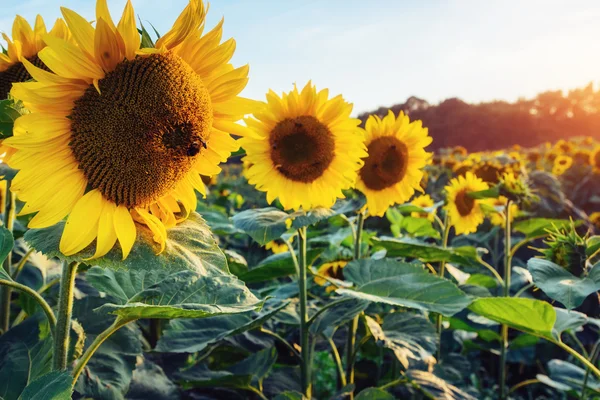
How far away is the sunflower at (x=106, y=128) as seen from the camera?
891 mm

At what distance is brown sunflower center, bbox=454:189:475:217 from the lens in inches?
131

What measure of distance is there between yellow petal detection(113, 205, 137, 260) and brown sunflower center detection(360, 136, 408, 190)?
1.56m

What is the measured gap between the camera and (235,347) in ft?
6.52

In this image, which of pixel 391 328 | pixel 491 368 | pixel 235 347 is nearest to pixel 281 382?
pixel 235 347

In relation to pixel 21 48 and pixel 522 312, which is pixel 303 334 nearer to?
pixel 522 312

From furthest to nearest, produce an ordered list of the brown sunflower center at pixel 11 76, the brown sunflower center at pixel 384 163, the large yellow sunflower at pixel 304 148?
the brown sunflower center at pixel 384 163 → the large yellow sunflower at pixel 304 148 → the brown sunflower center at pixel 11 76

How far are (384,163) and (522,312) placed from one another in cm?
125

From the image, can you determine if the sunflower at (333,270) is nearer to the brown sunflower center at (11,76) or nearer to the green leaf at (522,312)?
the green leaf at (522,312)

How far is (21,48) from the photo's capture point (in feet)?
→ 4.06

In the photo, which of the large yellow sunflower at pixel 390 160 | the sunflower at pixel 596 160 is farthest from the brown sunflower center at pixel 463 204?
the sunflower at pixel 596 160

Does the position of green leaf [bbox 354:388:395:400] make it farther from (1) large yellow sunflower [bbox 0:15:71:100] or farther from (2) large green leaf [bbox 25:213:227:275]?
(1) large yellow sunflower [bbox 0:15:71:100]

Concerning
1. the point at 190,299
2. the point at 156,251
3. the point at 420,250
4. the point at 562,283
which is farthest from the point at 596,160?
the point at 156,251

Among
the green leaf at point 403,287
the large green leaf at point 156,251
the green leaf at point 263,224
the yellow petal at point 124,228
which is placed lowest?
the green leaf at point 403,287

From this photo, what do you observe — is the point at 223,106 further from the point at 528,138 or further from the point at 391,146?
the point at 528,138
